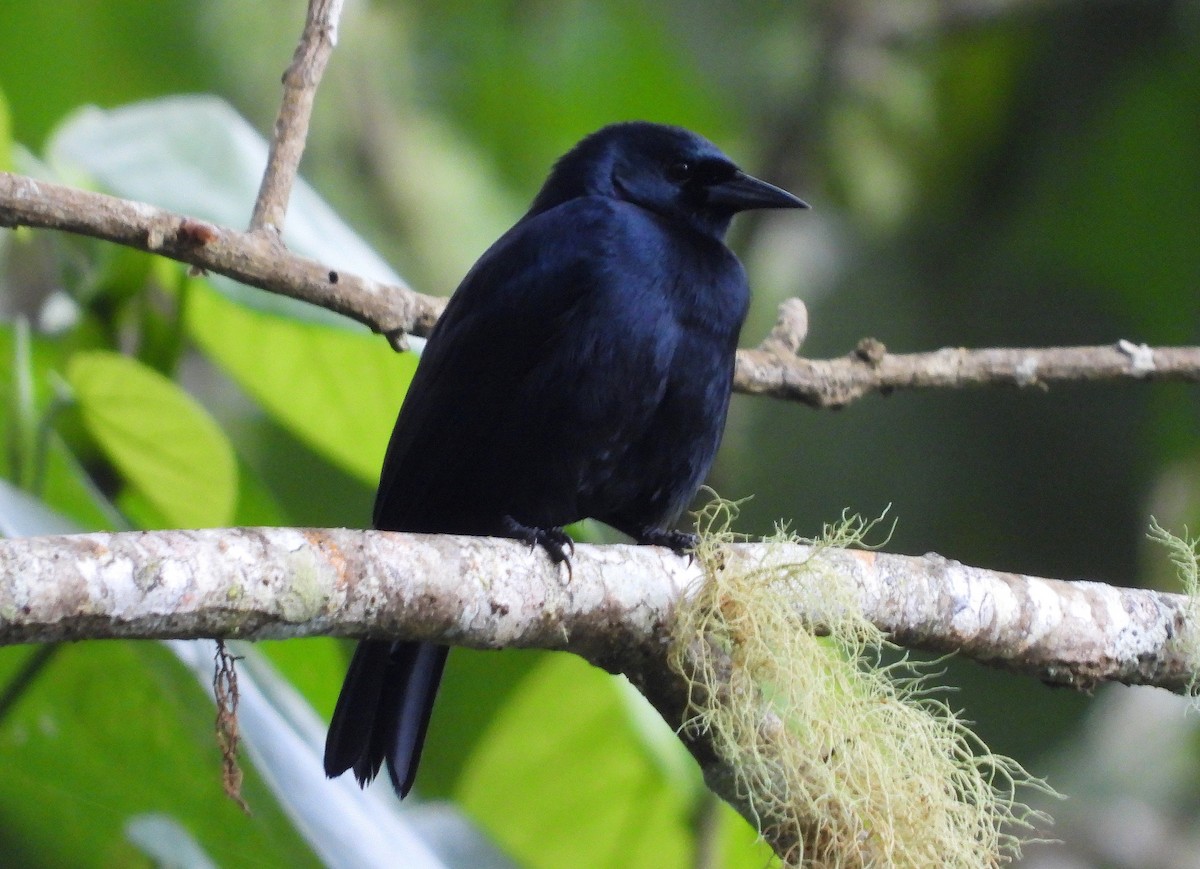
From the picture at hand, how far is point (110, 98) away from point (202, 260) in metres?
2.46

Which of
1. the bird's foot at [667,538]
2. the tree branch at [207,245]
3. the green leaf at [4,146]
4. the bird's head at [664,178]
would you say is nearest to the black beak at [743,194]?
the bird's head at [664,178]

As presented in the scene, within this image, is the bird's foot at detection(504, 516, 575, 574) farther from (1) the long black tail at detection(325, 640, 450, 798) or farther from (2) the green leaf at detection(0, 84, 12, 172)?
(2) the green leaf at detection(0, 84, 12, 172)

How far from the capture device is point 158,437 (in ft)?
7.07

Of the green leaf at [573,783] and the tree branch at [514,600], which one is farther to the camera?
the green leaf at [573,783]

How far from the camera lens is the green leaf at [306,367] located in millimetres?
2318

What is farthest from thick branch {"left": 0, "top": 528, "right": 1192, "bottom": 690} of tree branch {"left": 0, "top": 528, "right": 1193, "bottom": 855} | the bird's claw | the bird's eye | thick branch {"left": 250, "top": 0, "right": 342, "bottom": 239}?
the bird's eye

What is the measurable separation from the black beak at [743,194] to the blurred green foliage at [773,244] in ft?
2.37

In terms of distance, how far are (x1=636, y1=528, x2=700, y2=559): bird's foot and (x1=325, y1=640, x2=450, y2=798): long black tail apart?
40cm

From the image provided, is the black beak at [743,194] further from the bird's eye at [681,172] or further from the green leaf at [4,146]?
the green leaf at [4,146]

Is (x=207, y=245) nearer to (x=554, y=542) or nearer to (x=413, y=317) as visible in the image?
(x=413, y=317)

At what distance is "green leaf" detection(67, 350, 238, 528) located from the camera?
2.05 m

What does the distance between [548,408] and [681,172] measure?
70 cm

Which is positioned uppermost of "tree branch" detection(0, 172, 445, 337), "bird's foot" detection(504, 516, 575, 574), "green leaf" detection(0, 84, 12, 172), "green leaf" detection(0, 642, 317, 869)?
"green leaf" detection(0, 84, 12, 172)

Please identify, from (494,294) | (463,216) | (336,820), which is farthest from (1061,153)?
(336,820)
